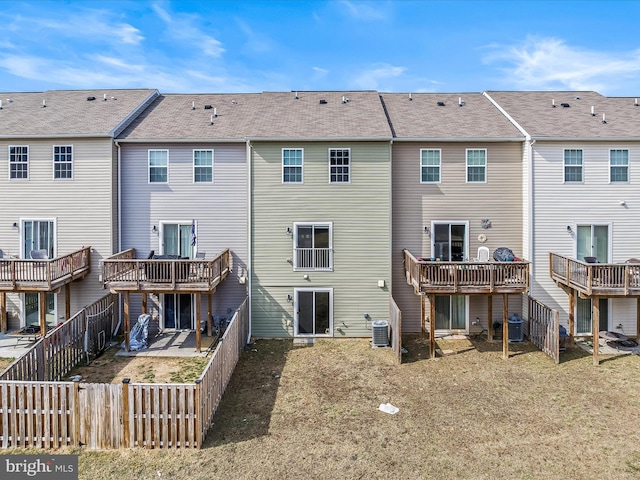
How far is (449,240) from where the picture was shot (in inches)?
576

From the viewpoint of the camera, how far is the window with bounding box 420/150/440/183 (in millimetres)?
14656

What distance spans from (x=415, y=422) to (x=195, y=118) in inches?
563

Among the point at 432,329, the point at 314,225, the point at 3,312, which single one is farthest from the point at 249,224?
the point at 3,312

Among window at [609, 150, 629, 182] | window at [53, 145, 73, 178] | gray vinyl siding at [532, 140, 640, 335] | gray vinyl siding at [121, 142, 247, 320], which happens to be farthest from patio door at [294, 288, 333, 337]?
window at [609, 150, 629, 182]

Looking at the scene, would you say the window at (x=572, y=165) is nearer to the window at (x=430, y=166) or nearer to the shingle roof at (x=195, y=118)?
the window at (x=430, y=166)

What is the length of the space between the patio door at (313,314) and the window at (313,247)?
3.44ft

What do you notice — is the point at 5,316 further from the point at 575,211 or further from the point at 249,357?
the point at 575,211

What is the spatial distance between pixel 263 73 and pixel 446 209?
1503 centimetres

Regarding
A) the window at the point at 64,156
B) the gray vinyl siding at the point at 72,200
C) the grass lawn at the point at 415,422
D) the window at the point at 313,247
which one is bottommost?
the grass lawn at the point at 415,422

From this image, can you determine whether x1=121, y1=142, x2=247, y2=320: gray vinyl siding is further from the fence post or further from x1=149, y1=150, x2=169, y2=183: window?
the fence post

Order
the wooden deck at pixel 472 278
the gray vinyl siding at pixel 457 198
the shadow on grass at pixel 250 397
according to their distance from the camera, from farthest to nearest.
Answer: the gray vinyl siding at pixel 457 198 → the wooden deck at pixel 472 278 → the shadow on grass at pixel 250 397

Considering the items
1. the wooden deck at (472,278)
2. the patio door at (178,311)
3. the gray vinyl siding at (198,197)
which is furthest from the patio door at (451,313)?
the patio door at (178,311)

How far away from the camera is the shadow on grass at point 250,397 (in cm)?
781

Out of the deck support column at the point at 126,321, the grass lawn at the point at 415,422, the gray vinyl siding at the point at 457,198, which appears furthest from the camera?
the gray vinyl siding at the point at 457,198
